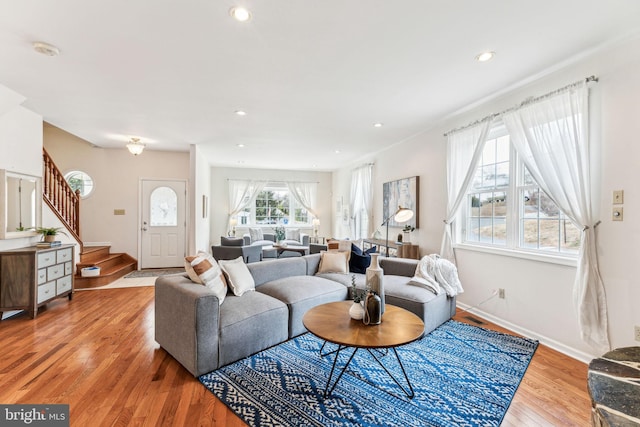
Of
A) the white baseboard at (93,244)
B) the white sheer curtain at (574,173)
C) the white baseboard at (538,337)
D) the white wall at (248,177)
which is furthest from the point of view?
the white wall at (248,177)

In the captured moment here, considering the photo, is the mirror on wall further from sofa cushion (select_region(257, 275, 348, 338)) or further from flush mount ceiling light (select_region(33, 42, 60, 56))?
sofa cushion (select_region(257, 275, 348, 338))

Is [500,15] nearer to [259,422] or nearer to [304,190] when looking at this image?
[259,422]

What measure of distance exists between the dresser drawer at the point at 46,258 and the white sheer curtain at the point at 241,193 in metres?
4.24

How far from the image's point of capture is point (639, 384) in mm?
741

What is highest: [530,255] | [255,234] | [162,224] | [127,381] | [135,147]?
[135,147]

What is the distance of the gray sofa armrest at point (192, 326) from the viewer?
208 centimetres

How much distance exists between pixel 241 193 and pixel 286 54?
5923 millimetres

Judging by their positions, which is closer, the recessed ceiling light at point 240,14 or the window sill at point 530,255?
the recessed ceiling light at point 240,14

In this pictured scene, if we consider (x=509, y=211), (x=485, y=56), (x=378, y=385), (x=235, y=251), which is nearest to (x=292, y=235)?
(x=235, y=251)

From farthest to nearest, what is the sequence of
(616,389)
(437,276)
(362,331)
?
(437,276), (362,331), (616,389)

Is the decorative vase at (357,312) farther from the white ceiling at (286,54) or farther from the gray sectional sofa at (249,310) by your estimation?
the white ceiling at (286,54)

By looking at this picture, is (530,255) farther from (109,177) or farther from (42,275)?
(109,177)

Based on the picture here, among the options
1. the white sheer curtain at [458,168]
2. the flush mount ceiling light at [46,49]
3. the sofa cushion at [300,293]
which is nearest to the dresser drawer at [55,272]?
the flush mount ceiling light at [46,49]

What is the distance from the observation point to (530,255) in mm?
2809
